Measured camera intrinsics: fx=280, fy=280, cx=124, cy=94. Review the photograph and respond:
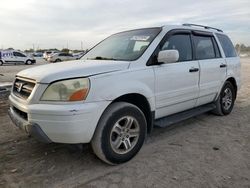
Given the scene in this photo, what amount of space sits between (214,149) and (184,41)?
6.16 ft

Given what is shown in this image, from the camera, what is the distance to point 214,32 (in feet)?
19.1

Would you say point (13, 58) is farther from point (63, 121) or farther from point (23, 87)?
point (63, 121)

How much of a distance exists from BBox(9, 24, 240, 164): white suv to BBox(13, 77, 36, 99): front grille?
1 centimetres

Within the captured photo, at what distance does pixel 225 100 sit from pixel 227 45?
122 centimetres

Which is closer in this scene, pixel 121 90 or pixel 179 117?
pixel 121 90

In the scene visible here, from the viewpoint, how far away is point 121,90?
3.55 meters

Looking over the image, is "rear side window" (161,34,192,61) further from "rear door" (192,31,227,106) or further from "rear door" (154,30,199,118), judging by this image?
"rear door" (192,31,227,106)

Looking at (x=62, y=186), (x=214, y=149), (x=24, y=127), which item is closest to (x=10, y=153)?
(x=24, y=127)

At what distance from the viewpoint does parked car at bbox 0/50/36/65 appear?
31.8 metres

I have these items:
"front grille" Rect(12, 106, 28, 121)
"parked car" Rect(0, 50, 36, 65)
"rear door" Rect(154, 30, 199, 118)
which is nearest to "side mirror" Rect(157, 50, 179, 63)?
"rear door" Rect(154, 30, 199, 118)

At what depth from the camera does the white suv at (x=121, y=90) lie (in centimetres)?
323

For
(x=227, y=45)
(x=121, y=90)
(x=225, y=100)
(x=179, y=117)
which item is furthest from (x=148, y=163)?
(x=227, y=45)

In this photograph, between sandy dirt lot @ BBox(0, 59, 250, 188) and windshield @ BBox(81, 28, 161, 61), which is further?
windshield @ BBox(81, 28, 161, 61)

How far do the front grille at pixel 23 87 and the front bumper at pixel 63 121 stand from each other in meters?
0.24
